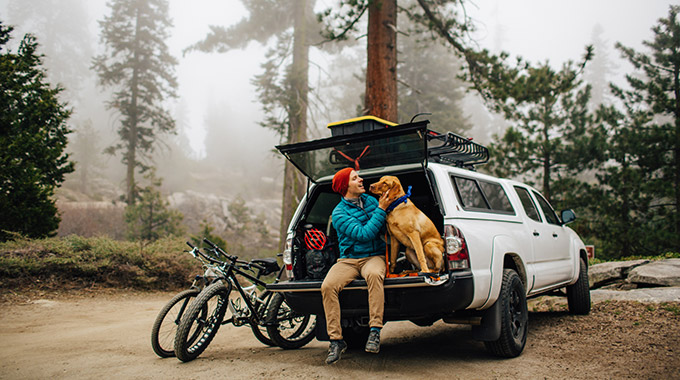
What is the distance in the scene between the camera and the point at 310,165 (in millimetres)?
4922

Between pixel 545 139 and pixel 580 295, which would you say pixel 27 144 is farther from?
pixel 545 139

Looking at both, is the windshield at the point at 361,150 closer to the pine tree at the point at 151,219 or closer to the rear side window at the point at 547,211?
the rear side window at the point at 547,211

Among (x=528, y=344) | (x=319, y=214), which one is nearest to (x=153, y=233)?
(x=319, y=214)

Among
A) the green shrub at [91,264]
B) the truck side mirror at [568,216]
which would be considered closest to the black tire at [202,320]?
the truck side mirror at [568,216]

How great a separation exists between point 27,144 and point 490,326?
36.1 ft

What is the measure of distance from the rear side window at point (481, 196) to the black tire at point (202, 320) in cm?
283

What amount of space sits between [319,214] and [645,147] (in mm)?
13014

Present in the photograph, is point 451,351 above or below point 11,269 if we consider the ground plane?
below

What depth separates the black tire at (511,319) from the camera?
412 centimetres

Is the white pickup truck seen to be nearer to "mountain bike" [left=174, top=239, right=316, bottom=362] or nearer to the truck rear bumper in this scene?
the truck rear bumper

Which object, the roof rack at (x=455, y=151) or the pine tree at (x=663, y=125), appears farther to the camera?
the pine tree at (x=663, y=125)

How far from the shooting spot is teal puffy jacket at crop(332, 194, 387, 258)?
4008 mm

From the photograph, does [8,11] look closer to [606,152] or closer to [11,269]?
[11,269]

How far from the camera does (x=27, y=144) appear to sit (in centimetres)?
1034
